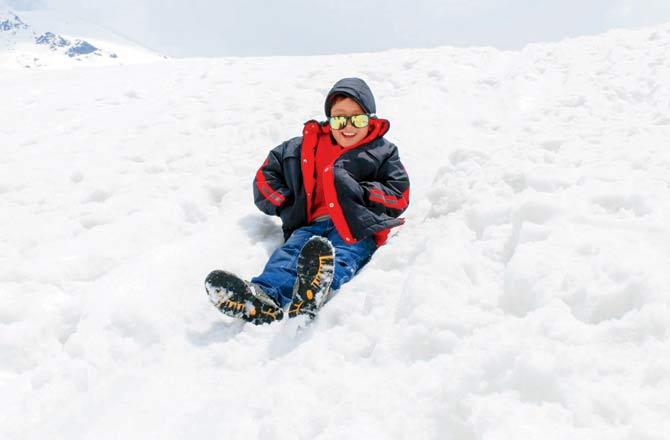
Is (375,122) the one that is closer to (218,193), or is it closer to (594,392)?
(218,193)

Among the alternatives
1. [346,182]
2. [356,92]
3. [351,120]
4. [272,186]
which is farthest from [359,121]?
[272,186]

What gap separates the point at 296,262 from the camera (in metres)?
3.17

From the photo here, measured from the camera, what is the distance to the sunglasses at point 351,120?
139 inches

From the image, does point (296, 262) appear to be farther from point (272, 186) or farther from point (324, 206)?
point (272, 186)

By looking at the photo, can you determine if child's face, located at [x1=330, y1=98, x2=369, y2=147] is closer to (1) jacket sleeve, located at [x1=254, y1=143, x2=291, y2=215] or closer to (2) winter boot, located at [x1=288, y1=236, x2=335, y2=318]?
(1) jacket sleeve, located at [x1=254, y1=143, x2=291, y2=215]

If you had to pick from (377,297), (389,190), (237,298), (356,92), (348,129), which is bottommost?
(237,298)

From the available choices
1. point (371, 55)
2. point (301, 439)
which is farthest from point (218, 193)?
point (371, 55)

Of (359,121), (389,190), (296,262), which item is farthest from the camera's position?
(359,121)

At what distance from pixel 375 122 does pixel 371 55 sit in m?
6.68

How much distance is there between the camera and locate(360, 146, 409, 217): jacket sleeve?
334cm

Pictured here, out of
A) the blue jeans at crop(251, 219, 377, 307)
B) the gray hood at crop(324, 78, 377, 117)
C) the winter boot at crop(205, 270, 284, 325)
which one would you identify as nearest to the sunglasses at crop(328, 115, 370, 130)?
the gray hood at crop(324, 78, 377, 117)

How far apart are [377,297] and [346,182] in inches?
36.5

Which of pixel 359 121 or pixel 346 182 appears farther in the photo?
pixel 359 121

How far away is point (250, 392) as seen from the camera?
2.33 meters
